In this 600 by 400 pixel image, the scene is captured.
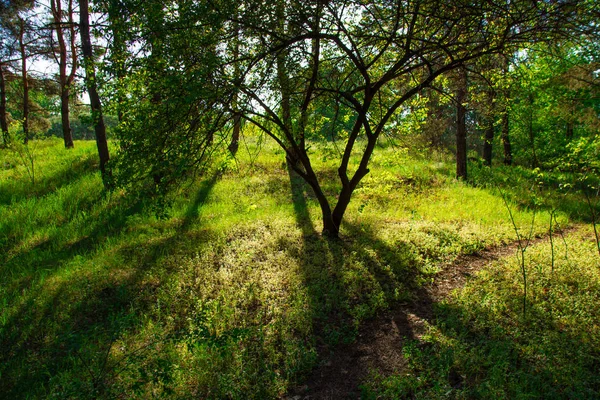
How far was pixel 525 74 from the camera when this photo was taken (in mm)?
6867

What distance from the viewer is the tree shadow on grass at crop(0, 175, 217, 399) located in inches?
155

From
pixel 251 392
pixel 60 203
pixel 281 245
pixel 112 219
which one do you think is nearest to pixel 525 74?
pixel 281 245

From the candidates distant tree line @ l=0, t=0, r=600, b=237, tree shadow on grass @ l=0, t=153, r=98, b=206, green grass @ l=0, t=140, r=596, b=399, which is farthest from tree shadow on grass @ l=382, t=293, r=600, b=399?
tree shadow on grass @ l=0, t=153, r=98, b=206

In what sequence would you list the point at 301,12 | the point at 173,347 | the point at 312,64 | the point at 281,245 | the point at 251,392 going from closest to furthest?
the point at 251,392 → the point at 173,347 → the point at 301,12 → the point at 312,64 → the point at 281,245

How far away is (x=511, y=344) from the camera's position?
13.7 ft

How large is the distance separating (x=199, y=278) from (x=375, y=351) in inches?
129

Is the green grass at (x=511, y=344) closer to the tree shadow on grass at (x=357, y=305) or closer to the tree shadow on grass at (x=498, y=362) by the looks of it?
the tree shadow on grass at (x=498, y=362)

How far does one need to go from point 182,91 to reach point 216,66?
23.5 inches

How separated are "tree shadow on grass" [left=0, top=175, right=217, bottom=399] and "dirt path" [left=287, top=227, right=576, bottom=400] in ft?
7.72

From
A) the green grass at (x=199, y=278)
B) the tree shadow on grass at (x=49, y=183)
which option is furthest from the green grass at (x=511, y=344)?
the tree shadow on grass at (x=49, y=183)

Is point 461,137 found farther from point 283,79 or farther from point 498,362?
point 498,362

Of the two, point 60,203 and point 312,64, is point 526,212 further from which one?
point 60,203

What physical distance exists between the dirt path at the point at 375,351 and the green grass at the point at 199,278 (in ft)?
0.59

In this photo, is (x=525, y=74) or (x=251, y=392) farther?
(x=525, y=74)
